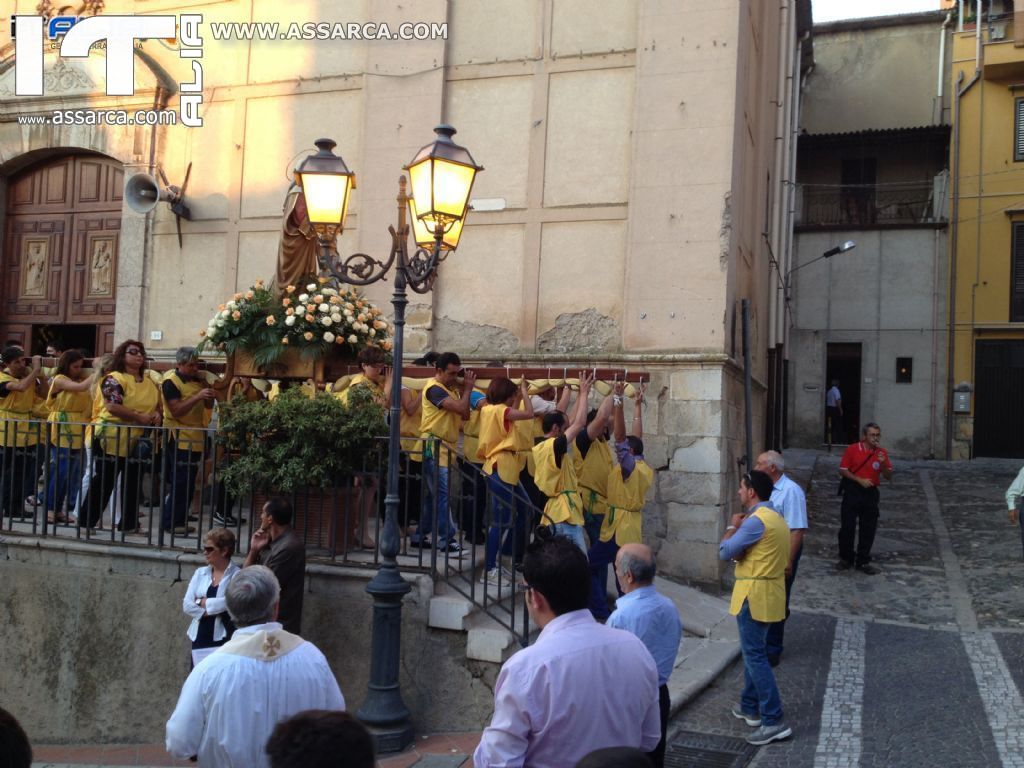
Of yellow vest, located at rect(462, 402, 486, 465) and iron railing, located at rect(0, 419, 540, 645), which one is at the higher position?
yellow vest, located at rect(462, 402, 486, 465)

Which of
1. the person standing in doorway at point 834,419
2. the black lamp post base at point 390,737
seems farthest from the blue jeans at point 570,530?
the person standing in doorway at point 834,419

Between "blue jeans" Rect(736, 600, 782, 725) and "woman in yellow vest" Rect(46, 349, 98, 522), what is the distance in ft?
18.9

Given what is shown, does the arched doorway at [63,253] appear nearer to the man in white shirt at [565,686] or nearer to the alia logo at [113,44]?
the alia logo at [113,44]

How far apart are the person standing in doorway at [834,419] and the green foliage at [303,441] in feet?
61.8

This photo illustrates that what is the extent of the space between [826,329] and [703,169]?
51.1 feet

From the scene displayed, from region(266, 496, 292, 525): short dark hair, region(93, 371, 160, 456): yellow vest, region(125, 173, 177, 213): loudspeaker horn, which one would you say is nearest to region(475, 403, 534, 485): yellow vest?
region(266, 496, 292, 525): short dark hair

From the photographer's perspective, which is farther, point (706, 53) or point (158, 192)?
point (158, 192)

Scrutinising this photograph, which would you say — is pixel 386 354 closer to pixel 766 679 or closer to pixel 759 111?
pixel 766 679

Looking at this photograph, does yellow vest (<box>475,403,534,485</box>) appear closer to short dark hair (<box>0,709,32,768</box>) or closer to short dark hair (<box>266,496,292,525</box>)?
short dark hair (<box>266,496,292,525</box>)

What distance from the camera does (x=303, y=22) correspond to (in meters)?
12.4

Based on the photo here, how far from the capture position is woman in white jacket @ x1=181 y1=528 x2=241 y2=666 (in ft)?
18.5

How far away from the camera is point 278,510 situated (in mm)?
6219

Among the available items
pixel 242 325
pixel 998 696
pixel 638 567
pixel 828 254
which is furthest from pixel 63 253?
pixel 828 254

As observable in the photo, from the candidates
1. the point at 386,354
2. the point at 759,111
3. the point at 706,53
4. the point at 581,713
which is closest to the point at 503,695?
the point at 581,713
